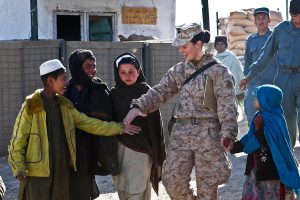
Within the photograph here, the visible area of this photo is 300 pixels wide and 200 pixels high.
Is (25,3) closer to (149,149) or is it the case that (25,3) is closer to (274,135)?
(149,149)

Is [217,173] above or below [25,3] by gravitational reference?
below

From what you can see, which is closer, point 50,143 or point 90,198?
point 50,143

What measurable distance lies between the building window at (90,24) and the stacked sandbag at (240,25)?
9314 millimetres

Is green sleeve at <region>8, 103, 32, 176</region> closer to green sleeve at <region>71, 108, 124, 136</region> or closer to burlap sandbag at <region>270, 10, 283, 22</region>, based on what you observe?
green sleeve at <region>71, 108, 124, 136</region>

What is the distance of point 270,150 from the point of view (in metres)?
5.31

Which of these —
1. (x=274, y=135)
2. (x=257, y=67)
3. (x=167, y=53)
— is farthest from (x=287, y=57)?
(x=167, y=53)

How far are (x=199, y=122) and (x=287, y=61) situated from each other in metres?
2.03

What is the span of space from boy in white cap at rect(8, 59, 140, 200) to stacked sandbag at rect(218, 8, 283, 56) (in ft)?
53.5

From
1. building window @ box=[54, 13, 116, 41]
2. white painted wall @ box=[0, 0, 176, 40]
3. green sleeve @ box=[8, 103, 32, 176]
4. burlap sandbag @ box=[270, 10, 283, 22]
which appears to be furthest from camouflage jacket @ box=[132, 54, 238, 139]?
burlap sandbag @ box=[270, 10, 283, 22]

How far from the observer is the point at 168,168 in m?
5.42

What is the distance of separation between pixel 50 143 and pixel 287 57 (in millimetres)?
2911

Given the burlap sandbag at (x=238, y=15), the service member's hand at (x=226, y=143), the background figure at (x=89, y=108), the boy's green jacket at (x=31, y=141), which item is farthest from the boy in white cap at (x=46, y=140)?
the burlap sandbag at (x=238, y=15)

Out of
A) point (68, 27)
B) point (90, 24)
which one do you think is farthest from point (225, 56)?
point (68, 27)

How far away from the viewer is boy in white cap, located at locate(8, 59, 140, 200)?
5199mm
